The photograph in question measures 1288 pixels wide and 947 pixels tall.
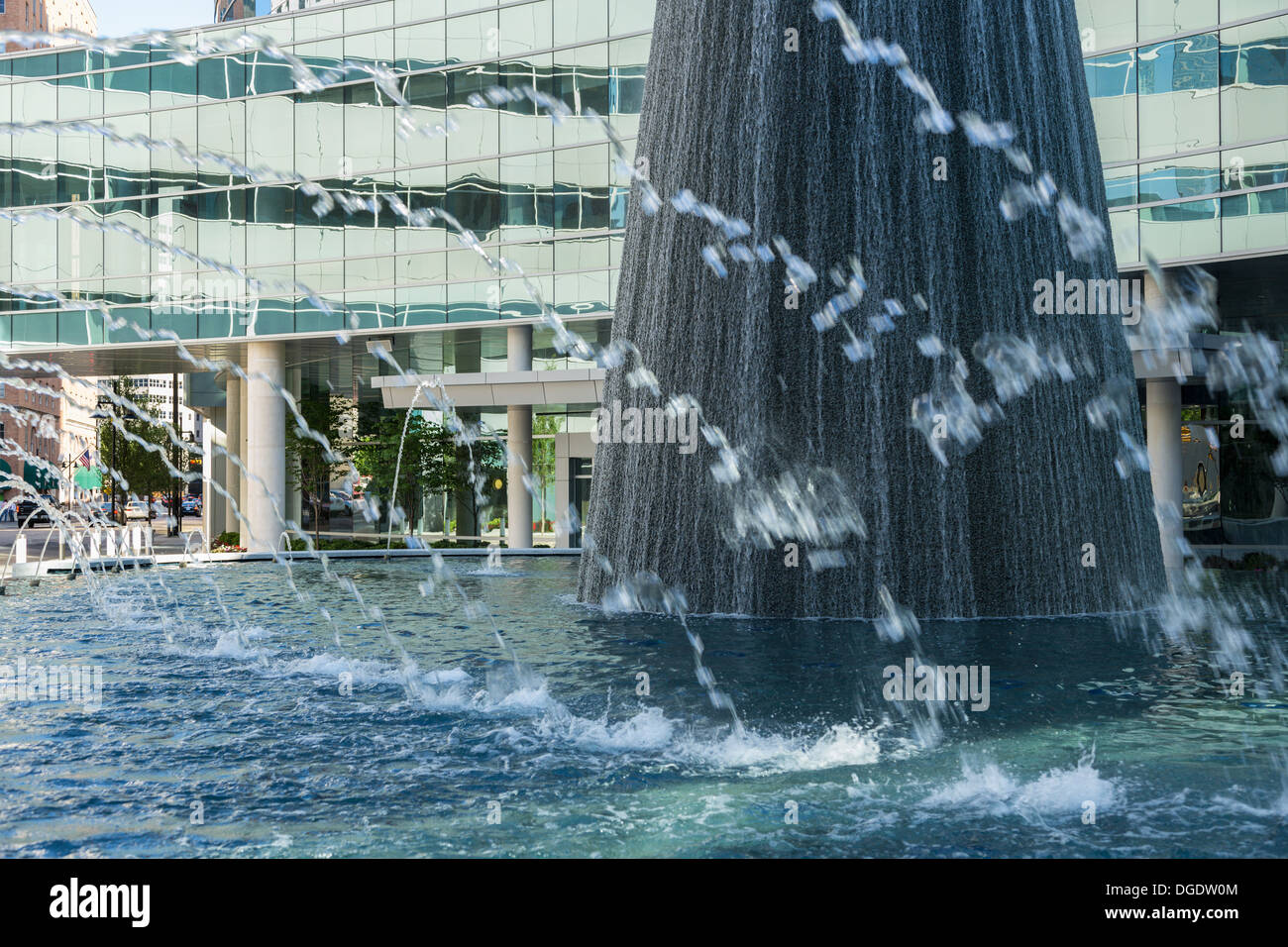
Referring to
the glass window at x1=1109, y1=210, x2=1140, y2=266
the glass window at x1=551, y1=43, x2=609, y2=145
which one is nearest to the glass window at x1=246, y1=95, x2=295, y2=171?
the glass window at x1=551, y1=43, x2=609, y2=145

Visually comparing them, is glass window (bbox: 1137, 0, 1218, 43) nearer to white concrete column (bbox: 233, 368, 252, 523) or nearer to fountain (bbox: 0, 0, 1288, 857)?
fountain (bbox: 0, 0, 1288, 857)

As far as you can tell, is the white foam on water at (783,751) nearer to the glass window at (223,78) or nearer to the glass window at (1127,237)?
the glass window at (1127,237)

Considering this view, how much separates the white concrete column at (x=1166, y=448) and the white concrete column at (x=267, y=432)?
84.7ft

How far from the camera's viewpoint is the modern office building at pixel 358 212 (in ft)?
115

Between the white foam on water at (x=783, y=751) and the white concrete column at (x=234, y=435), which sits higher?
the white concrete column at (x=234, y=435)

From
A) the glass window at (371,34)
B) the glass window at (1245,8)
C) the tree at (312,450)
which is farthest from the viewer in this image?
the tree at (312,450)

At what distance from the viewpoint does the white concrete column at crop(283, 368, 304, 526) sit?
4375 centimetres

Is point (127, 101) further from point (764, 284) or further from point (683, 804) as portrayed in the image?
point (683, 804)

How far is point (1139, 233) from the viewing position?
28.6 meters

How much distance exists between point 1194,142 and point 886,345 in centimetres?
1646

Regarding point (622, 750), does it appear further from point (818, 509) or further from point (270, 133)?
point (270, 133)

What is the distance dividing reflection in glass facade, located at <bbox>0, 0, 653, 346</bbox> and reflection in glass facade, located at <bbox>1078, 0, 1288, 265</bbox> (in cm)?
1273

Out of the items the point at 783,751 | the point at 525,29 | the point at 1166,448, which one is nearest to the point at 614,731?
the point at 783,751

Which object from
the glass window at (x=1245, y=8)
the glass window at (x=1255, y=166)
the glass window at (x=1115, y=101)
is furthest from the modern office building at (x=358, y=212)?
the glass window at (x=1245, y=8)
